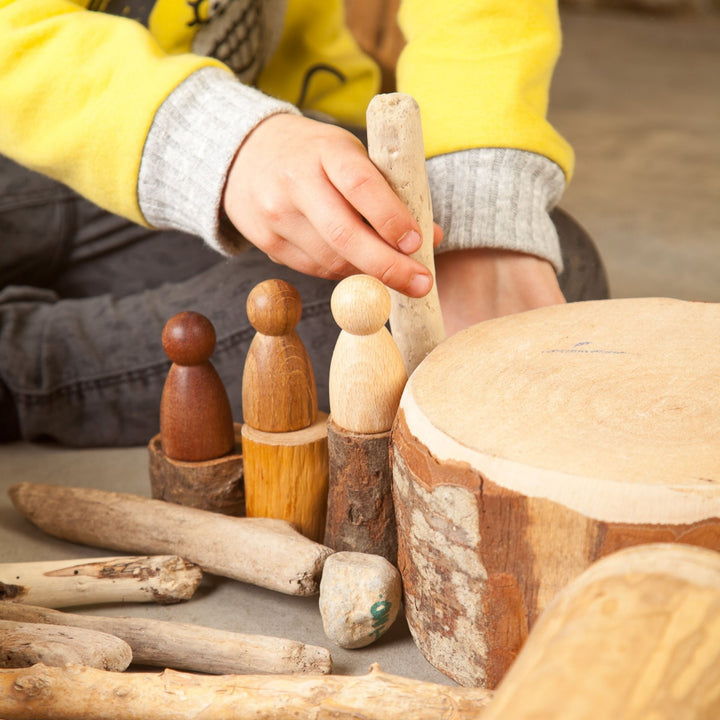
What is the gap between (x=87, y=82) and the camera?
89 centimetres

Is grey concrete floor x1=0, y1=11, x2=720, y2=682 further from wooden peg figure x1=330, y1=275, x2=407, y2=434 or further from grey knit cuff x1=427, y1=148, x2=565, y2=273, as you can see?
grey knit cuff x1=427, y1=148, x2=565, y2=273

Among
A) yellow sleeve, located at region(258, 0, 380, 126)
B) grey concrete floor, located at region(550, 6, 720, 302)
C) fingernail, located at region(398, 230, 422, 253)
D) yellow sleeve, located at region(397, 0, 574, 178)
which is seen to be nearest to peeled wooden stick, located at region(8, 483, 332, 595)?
fingernail, located at region(398, 230, 422, 253)

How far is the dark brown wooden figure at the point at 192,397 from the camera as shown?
0.80m

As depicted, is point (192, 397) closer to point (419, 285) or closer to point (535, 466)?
point (419, 285)

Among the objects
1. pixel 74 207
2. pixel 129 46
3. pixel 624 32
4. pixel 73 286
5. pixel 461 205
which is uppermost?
pixel 129 46

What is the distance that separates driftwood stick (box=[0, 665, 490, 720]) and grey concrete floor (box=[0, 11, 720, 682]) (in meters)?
0.12

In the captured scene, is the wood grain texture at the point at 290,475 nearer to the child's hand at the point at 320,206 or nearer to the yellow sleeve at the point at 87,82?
the child's hand at the point at 320,206

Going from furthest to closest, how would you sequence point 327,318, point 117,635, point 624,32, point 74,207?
point 624,32
point 74,207
point 327,318
point 117,635

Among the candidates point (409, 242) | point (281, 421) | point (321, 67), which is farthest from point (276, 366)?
point (321, 67)

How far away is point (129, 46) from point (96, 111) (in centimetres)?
7

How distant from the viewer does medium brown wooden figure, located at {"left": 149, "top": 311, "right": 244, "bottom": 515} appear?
2.62 ft

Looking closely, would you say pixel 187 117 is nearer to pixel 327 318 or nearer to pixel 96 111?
pixel 96 111

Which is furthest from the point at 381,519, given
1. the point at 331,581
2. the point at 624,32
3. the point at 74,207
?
the point at 624,32

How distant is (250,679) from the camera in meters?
0.59
